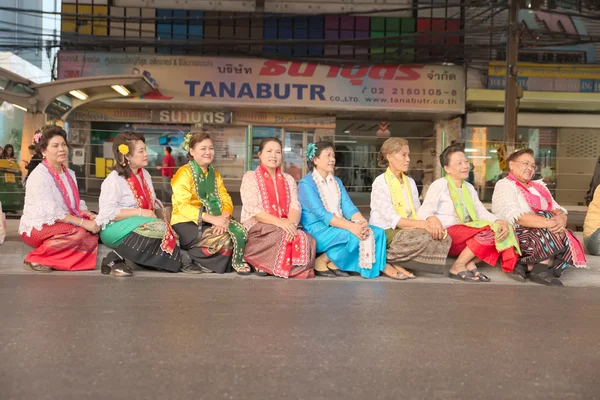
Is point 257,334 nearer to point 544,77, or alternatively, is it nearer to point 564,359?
point 564,359

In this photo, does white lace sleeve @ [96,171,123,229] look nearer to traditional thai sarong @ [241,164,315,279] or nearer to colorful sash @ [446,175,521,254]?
traditional thai sarong @ [241,164,315,279]

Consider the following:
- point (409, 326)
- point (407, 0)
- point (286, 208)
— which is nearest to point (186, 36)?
point (407, 0)

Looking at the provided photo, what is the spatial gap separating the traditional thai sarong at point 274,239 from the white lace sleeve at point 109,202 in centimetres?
123

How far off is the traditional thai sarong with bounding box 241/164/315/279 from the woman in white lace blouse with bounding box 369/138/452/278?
2.66ft

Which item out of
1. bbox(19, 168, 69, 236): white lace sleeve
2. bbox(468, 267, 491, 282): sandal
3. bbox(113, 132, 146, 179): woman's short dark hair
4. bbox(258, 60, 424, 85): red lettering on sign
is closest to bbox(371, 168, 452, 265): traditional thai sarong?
bbox(468, 267, 491, 282): sandal

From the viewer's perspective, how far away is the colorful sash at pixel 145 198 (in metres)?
6.07

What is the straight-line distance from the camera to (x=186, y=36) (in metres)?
18.0

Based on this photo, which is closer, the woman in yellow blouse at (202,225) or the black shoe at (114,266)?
the black shoe at (114,266)

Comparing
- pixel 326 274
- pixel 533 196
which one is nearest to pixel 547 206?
pixel 533 196

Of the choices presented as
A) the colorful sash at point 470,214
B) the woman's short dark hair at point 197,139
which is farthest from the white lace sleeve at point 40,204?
the colorful sash at point 470,214

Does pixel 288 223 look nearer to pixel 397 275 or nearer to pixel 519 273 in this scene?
pixel 397 275

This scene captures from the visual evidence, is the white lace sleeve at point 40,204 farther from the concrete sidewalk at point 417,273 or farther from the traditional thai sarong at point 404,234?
the traditional thai sarong at point 404,234

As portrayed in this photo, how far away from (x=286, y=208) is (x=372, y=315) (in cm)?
240

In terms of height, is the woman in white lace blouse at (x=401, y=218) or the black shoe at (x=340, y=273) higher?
the woman in white lace blouse at (x=401, y=218)
